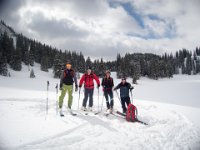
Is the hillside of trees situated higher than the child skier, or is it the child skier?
the hillside of trees

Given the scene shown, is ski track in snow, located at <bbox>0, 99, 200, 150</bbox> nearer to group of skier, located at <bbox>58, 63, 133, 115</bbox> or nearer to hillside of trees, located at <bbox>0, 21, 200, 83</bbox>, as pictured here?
group of skier, located at <bbox>58, 63, 133, 115</bbox>

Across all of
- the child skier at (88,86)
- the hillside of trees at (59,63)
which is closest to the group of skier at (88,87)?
the child skier at (88,86)

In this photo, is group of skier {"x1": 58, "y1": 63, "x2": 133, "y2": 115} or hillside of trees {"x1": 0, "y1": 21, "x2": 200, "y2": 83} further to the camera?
hillside of trees {"x1": 0, "y1": 21, "x2": 200, "y2": 83}

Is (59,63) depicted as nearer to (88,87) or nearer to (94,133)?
(88,87)

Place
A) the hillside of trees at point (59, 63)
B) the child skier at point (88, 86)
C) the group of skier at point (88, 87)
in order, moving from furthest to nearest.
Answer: the hillside of trees at point (59, 63), the child skier at point (88, 86), the group of skier at point (88, 87)

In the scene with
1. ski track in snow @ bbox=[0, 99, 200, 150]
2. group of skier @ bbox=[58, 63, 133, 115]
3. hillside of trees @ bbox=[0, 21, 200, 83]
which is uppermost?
hillside of trees @ bbox=[0, 21, 200, 83]

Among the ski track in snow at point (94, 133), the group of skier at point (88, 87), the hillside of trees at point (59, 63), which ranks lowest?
the ski track in snow at point (94, 133)

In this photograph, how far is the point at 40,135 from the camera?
5.86 meters

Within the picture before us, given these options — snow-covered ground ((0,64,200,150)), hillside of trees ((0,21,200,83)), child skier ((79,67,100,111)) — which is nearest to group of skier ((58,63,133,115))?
child skier ((79,67,100,111))

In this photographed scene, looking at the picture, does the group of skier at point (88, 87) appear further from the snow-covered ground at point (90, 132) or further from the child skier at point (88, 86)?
the snow-covered ground at point (90, 132)

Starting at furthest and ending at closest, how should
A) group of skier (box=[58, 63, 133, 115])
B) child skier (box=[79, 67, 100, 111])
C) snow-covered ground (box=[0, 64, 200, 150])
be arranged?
1. child skier (box=[79, 67, 100, 111])
2. group of skier (box=[58, 63, 133, 115])
3. snow-covered ground (box=[0, 64, 200, 150])

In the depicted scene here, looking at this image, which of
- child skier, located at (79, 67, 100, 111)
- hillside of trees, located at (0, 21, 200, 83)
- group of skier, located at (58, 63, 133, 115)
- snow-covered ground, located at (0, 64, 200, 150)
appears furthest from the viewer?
hillside of trees, located at (0, 21, 200, 83)

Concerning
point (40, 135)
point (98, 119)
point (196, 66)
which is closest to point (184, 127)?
point (98, 119)

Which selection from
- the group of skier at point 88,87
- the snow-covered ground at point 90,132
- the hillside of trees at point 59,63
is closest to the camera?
the snow-covered ground at point 90,132
